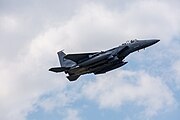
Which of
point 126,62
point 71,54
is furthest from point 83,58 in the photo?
point 126,62

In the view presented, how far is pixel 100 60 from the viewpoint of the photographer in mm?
76812

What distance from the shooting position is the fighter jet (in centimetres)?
7725

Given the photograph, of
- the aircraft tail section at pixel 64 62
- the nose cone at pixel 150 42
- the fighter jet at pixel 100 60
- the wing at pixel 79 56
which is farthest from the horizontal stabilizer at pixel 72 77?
the nose cone at pixel 150 42

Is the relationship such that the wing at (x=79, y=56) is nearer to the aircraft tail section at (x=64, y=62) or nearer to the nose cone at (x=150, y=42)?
the aircraft tail section at (x=64, y=62)

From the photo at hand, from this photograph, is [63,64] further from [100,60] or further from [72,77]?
[100,60]

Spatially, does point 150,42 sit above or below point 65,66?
below

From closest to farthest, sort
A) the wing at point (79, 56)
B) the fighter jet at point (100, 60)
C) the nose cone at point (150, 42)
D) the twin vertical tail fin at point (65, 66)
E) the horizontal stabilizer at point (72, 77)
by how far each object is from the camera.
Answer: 1. the fighter jet at point (100, 60)
2. the twin vertical tail fin at point (65, 66)
3. the nose cone at point (150, 42)
4. the wing at point (79, 56)
5. the horizontal stabilizer at point (72, 77)

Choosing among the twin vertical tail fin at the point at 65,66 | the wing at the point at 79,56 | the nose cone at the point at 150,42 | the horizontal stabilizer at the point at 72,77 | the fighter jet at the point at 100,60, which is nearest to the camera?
the fighter jet at the point at 100,60

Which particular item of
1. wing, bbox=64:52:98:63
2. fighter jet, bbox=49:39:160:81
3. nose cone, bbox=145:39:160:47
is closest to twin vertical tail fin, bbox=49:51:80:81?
fighter jet, bbox=49:39:160:81

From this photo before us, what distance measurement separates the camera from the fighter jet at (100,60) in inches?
3041

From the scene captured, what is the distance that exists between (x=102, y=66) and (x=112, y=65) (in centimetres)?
186

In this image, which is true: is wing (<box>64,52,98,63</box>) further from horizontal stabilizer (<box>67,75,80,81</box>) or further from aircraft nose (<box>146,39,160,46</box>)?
aircraft nose (<box>146,39,160,46</box>)

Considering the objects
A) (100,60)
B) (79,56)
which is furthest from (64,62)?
A: (100,60)

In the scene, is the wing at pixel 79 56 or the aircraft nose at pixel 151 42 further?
the wing at pixel 79 56
